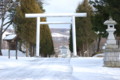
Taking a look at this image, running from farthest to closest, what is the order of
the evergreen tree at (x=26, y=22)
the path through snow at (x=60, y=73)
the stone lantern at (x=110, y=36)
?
the evergreen tree at (x=26, y=22) → the stone lantern at (x=110, y=36) → the path through snow at (x=60, y=73)

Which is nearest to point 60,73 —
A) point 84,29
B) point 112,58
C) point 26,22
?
point 112,58

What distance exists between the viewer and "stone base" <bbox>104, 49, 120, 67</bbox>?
44.5 ft

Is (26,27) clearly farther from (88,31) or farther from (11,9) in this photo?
(88,31)

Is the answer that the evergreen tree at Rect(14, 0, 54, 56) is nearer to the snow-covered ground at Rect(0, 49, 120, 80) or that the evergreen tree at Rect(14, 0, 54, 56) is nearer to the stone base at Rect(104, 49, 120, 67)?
the snow-covered ground at Rect(0, 49, 120, 80)

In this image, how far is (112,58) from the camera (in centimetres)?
1372

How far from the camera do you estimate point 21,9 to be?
30.3 metres

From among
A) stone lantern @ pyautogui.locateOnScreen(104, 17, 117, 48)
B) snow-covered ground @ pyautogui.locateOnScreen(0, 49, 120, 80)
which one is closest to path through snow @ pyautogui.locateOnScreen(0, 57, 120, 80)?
snow-covered ground @ pyautogui.locateOnScreen(0, 49, 120, 80)

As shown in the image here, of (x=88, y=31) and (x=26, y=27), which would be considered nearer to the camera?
(x=26, y=27)

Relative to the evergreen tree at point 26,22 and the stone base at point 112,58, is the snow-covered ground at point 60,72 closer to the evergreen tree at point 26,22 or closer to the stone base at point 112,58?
the stone base at point 112,58

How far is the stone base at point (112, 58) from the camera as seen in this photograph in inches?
535

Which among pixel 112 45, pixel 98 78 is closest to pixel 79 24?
pixel 112 45

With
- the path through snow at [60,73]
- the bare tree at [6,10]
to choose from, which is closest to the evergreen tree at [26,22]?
the bare tree at [6,10]

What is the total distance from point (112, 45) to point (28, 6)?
57.7 ft

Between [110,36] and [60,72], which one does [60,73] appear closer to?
[60,72]
